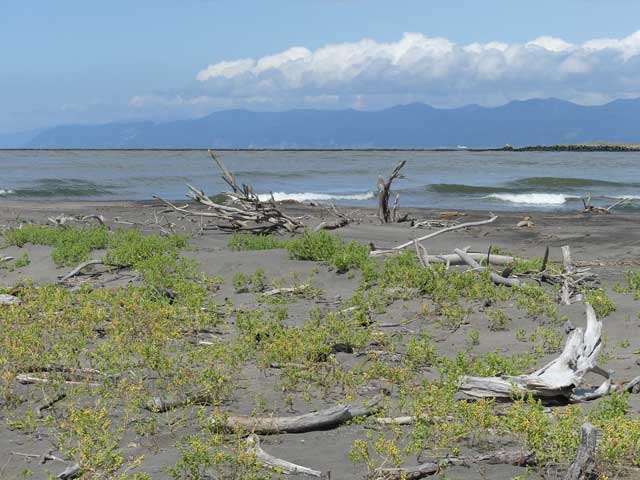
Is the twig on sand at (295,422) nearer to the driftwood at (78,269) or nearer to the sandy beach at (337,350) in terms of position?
the sandy beach at (337,350)

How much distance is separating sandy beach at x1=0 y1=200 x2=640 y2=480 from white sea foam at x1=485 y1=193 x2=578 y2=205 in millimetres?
16379

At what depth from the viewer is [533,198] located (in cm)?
3656

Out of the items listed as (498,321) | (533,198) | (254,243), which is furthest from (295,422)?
(533,198)

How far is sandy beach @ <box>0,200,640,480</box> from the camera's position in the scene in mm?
5492

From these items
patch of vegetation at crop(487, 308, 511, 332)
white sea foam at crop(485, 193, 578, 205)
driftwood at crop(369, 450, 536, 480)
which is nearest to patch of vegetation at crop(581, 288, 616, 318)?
patch of vegetation at crop(487, 308, 511, 332)

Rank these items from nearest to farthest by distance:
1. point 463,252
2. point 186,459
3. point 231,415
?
point 186,459 → point 231,415 → point 463,252

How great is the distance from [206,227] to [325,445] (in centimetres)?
1302

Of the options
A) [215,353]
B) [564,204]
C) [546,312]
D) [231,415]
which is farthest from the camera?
[564,204]

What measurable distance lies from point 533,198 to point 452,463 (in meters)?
32.9

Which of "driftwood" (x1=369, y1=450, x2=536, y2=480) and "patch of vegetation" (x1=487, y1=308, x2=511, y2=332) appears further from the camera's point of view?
"patch of vegetation" (x1=487, y1=308, x2=511, y2=332)

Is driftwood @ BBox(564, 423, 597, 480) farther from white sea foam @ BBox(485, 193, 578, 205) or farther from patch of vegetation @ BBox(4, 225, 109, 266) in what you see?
white sea foam @ BBox(485, 193, 578, 205)

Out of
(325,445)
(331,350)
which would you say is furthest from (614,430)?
(331,350)

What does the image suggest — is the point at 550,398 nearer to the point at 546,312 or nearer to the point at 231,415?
the point at 231,415

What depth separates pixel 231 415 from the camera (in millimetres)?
6055
